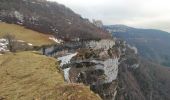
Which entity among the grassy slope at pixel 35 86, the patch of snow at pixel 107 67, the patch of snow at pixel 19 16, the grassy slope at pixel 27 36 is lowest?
the patch of snow at pixel 107 67

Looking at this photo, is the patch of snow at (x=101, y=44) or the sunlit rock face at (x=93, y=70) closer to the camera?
the sunlit rock face at (x=93, y=70)

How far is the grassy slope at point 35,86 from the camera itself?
2195 centimetres

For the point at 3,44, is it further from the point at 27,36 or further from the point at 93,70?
the point at 27,36

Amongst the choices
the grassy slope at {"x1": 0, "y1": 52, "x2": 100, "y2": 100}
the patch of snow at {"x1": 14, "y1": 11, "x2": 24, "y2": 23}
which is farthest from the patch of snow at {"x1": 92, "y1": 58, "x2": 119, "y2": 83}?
the patch of snow at {"x1": 14, "y1": 11, "x2": 24, "y2": 23}

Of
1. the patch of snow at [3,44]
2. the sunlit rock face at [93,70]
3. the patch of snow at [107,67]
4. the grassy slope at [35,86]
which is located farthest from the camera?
the patch of snow at [107,67]

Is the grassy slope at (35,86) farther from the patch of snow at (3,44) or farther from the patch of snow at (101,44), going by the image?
the patch of snow at (101,44)

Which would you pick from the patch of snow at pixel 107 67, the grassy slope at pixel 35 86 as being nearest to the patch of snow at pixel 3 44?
the patch of snow at pixel 107 67

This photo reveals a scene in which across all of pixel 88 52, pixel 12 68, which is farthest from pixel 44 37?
pixel 12 68

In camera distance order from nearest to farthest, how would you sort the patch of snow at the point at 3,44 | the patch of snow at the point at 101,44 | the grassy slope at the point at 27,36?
the patch of snow at the point at 3,44 < the grassy slope at the point at 27,36 < the patch of snow at the point at 101,44

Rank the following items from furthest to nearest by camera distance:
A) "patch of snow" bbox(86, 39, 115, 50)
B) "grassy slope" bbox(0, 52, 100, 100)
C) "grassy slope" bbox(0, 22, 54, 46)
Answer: "patch of snow" bbox(86, 39, 115, 50) → "grassy slope" bbox(0, 22, 54, 46) → "grassy slope" bbox(0, 52, 100, 100)

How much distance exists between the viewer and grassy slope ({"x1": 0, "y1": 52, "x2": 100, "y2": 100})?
21953mm

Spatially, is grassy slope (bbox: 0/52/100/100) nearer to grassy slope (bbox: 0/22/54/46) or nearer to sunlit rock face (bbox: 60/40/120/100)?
sunlit rock face (bbox: 60/40/120/100)

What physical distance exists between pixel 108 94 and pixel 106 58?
8.06 meters

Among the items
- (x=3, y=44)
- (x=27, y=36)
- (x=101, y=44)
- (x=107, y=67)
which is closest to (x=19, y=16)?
(x=101, y=44)
